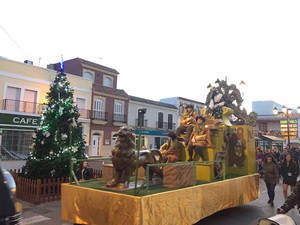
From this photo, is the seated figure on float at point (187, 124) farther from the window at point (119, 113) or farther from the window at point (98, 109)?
the window at point (119, 113)

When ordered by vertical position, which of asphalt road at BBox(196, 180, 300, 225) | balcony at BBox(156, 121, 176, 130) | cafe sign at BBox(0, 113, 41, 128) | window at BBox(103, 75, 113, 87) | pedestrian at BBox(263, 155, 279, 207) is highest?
window at BBox(103, 75, 113, 87)

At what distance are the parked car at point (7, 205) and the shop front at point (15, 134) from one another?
16.7m

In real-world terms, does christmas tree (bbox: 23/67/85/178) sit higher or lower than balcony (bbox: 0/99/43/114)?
lower

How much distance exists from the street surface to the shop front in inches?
483

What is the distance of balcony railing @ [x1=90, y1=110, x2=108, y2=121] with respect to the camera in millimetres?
24042

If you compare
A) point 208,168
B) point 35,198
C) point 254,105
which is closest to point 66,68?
point 35,198

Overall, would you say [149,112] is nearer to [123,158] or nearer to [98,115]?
[98,115]

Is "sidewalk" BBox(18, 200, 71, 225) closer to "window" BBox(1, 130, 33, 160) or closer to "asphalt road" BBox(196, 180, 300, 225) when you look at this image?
"asphalt road" BBox(196, 180, 300, 225)

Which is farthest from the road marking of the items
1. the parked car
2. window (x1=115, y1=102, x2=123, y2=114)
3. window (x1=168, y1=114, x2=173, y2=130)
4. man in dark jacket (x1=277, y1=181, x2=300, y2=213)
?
window (x1=168, y1=114, x2=173, y2=130)

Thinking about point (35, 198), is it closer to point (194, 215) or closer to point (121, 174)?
point (121, 174)

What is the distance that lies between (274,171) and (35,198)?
755 cm

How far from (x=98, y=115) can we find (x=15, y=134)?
26.8ft

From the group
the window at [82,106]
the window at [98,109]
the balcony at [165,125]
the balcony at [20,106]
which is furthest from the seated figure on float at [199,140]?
the balcony at [165,125]

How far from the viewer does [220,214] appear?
650 centimetres
